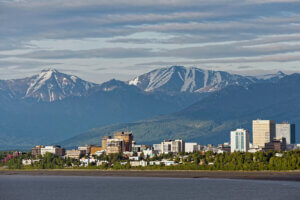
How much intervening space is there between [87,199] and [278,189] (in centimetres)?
4081

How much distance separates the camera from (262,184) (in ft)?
633

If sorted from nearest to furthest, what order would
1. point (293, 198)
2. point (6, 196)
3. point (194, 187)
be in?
point (293, 198), point (6, 196), point (194, 187)

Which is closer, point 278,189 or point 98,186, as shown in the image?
point 278,189

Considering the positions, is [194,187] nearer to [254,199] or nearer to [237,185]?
[237,185]

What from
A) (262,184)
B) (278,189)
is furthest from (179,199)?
(262,184)

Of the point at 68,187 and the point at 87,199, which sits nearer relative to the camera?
the point at 87,199

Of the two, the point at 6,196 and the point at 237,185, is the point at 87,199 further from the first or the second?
the point at 237,185

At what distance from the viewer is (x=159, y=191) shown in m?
176

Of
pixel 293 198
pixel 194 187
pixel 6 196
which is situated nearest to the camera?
pixel 293 198

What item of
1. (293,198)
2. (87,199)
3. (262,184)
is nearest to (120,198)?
(87,199)

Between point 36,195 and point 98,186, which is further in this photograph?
point 98,186

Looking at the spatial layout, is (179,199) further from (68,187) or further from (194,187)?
(68,187)

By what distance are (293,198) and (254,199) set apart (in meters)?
6.78

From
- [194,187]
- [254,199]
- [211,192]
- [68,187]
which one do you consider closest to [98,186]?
[68,187]
